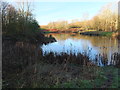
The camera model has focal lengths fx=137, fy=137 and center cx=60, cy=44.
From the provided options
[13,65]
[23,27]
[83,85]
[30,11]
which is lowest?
[83,85]

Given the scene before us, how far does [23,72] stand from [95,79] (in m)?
2.56

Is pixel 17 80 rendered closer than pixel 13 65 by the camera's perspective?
Yes

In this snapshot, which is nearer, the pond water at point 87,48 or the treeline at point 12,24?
the pond water at point 87,48

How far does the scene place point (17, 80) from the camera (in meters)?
4.44

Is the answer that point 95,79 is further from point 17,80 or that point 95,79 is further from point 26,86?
point 17,80

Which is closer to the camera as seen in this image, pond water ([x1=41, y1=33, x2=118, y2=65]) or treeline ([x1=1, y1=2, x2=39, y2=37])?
pond water ([x1=41, y1=33, x2=118, y2=65])

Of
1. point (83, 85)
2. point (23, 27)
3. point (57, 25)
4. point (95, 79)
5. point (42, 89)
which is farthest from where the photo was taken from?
point (57, 25)

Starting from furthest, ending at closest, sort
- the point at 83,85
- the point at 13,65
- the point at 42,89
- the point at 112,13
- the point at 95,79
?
the point at 112,13 < the point at 13,65 < the point at 95,79 < the point at 83,85 < the point at 42,89

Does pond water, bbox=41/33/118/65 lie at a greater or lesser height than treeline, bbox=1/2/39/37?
lesser

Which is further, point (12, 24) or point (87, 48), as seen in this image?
point (12, 24)

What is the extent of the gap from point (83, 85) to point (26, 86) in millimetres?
1719

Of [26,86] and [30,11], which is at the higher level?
[30,11]

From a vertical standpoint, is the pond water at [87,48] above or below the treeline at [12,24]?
below

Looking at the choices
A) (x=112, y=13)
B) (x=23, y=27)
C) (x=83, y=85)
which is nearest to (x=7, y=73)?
(x=83, y=85)
